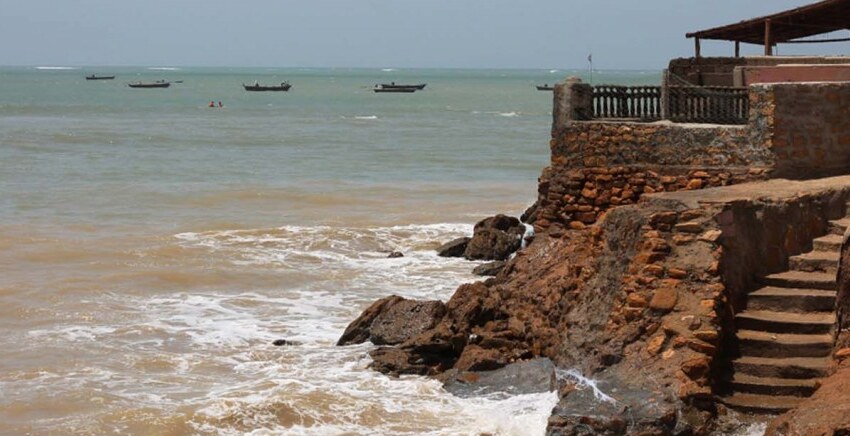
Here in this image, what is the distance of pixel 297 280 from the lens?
17.9 meters

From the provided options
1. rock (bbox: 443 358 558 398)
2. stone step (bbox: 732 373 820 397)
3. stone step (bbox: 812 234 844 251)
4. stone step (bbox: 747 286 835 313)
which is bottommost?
rock (bbox: 443 358 558 398)

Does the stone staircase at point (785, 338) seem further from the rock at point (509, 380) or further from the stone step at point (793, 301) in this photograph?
the rock at point (509, 380)

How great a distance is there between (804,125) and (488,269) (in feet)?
17.2

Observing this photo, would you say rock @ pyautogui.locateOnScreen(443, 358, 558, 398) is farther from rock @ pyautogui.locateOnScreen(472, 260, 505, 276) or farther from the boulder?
rock @ pyautogui.locateOnScreen(472, 260, 505, 276)

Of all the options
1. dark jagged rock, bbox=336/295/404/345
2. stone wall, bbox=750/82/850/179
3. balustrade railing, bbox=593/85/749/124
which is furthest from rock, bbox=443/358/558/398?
balustrade railing, bbox=593/85/749/124

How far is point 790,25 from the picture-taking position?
20000 mm

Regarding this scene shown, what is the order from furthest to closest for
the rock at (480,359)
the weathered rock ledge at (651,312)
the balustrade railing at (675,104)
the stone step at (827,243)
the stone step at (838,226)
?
the balustrade railing at (675,104) < the rock at (480,359) < the stone step at (838,226) < the stone step at (827,243) < the weathered rock ledge at (651,312)

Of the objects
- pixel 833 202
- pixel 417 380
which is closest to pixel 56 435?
pixel 417 380

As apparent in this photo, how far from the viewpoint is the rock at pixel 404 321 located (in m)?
13.2

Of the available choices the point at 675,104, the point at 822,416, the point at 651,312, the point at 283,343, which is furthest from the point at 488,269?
the point at 822,416

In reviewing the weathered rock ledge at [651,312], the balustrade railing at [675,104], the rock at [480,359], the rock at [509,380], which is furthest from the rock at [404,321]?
the balustrade railing at [675,104]

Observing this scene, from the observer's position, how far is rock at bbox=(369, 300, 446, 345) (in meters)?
13.2

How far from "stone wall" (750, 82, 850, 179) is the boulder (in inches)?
152

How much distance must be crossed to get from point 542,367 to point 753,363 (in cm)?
236
